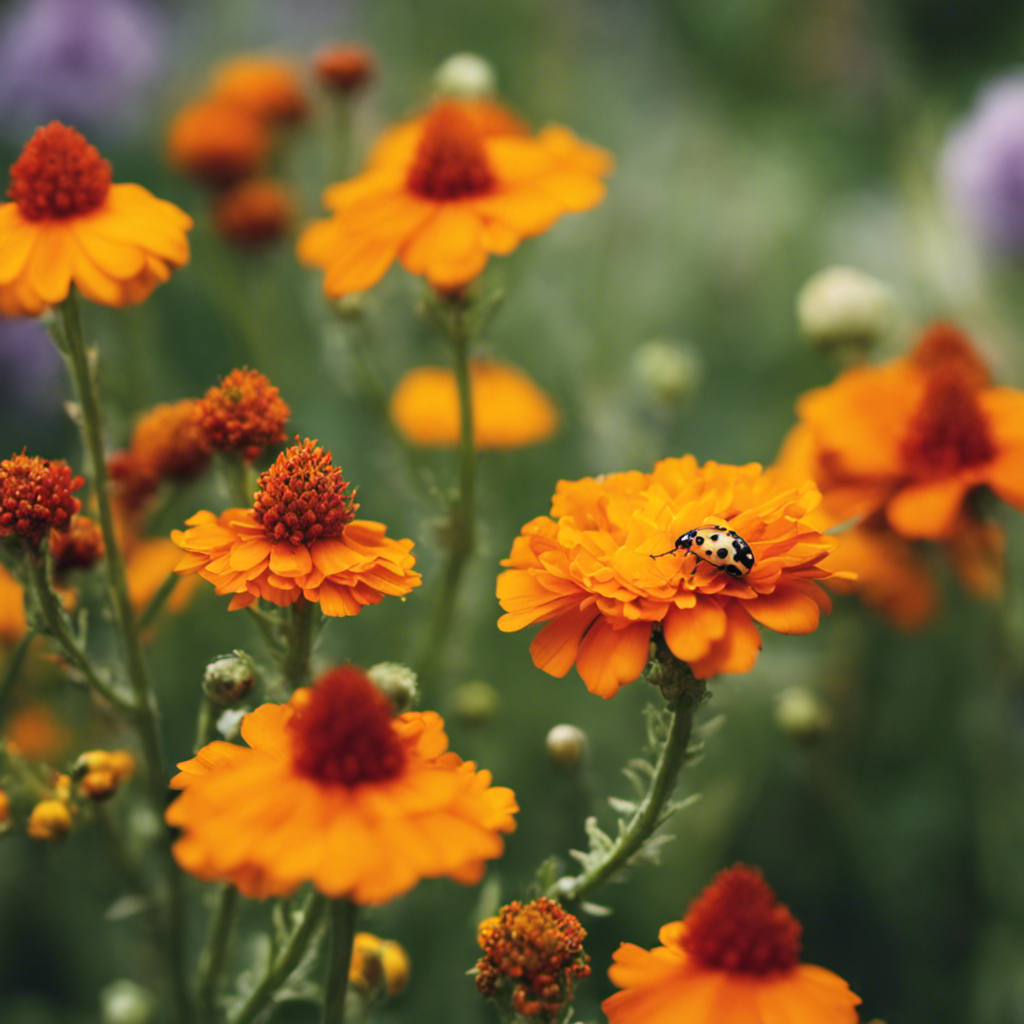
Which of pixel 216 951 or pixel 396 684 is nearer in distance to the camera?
pixel 396 684

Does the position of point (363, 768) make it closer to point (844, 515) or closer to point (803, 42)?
point (844, 515)

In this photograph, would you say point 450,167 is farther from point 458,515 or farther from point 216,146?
point 216,146

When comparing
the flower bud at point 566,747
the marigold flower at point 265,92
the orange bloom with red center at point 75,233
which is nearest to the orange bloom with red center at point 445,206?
the orange bloom with red center at point 75,233

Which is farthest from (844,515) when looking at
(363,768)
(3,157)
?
(3,157)

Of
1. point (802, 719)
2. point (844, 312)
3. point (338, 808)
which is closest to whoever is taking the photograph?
point (338, 808)

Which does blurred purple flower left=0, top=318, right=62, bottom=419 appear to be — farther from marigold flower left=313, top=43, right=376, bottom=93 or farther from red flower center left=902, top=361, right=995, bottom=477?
red flower center left=902, top=361, right=995, bottom=477

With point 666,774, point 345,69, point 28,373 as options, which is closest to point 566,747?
point 666,774

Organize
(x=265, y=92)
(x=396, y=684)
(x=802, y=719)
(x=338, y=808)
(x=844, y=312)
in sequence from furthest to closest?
(x=265, y=92)
(x=844, y=312)
(x=802, y=719)
(x=396, y=684)
(x=338, y=808)
